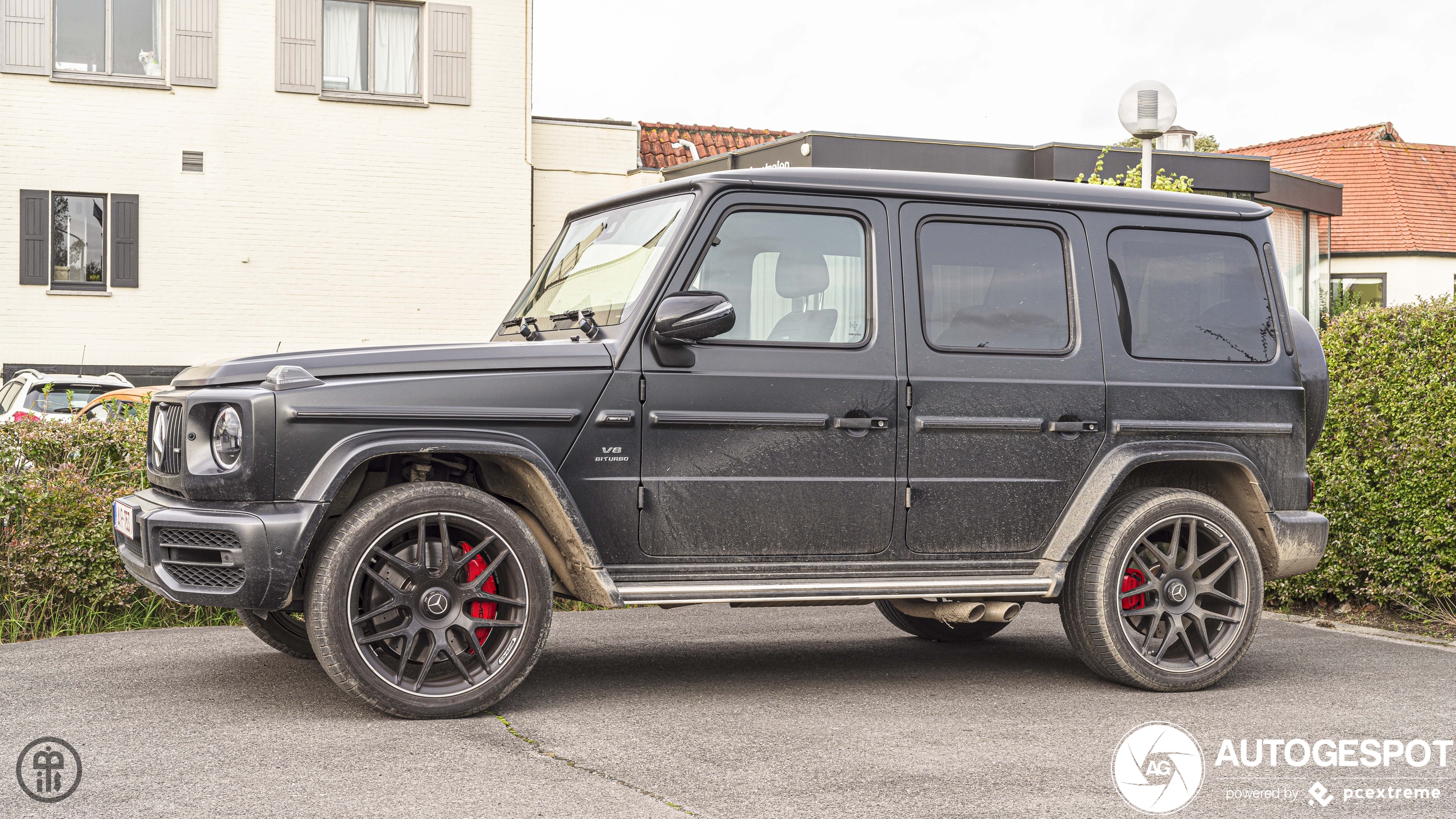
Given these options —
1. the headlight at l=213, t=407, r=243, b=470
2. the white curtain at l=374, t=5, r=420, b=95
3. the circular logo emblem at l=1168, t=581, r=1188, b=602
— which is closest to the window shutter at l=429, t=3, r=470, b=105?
the white curtain at l=374, t=5, r=420, b=95

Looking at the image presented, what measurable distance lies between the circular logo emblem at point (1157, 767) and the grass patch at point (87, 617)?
171 inches

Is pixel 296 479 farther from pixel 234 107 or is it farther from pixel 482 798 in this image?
pixel 234 107

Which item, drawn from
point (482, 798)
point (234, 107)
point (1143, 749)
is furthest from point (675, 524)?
point (234, 107)

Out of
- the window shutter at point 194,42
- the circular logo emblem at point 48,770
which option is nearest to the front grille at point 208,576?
the circular logo emblem at point 48,770

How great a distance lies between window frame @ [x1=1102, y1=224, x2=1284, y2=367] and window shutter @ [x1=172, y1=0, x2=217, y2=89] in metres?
18.1

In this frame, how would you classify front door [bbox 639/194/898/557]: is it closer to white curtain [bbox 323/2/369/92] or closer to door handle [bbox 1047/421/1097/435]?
door handle [bbox 1047/421/1097/435]

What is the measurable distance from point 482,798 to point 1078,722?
240 centimetres

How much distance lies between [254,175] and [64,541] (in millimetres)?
15490

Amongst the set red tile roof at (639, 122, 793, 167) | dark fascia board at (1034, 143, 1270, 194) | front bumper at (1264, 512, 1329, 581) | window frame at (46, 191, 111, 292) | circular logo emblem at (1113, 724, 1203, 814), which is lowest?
circular logo emblem at (1113, 724, 1203, 814)

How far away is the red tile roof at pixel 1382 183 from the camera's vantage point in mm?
32375

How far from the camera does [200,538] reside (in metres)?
4.95

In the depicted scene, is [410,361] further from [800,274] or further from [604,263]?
[800,274]

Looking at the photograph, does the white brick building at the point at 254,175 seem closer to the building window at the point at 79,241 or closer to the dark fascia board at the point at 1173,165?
the building window at the point at 79,241

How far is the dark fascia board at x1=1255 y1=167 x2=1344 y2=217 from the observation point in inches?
915
